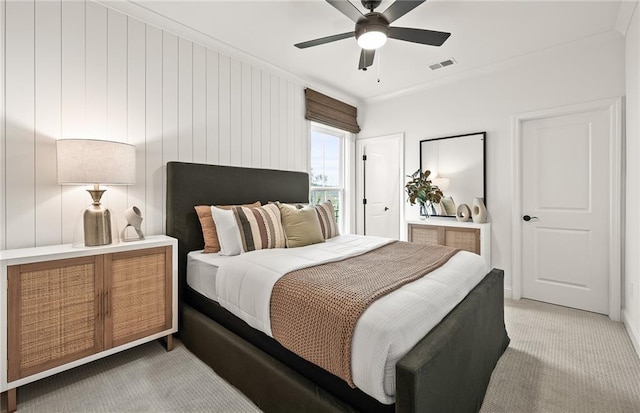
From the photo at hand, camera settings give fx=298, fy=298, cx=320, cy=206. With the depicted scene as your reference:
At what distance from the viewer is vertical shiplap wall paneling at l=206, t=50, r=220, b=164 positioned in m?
2.95

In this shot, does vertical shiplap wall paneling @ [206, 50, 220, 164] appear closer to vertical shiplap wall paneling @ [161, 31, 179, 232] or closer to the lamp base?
vertical shiplap wall paneling @ [161, 31, 179, 232]

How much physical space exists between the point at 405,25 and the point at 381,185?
2.38 m

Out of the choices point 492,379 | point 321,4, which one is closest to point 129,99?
point 321,4

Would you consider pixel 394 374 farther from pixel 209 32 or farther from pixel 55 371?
pixel 209 32

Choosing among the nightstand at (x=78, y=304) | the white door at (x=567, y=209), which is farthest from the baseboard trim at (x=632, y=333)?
the nightstand at (x=78, y=304)

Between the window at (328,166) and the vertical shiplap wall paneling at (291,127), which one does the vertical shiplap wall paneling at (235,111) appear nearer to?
the vertical shiplap wall paneling at (291,127)

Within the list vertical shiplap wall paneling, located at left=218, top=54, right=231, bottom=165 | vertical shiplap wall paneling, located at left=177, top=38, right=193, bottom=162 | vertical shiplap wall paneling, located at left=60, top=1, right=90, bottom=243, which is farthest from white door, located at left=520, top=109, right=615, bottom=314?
vertical shiplap wall paneling, located at left=60, top=1, right=90, bottom=243

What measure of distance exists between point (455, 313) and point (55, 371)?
228 cm

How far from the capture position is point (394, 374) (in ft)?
3.67

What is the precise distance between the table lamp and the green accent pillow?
1237 millimetres

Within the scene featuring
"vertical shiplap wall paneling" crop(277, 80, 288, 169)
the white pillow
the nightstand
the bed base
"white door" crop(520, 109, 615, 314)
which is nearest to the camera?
the bed base

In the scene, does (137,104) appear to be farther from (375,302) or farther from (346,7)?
(375,302)

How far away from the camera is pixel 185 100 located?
2.77m

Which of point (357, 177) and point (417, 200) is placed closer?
point (417, 200)
